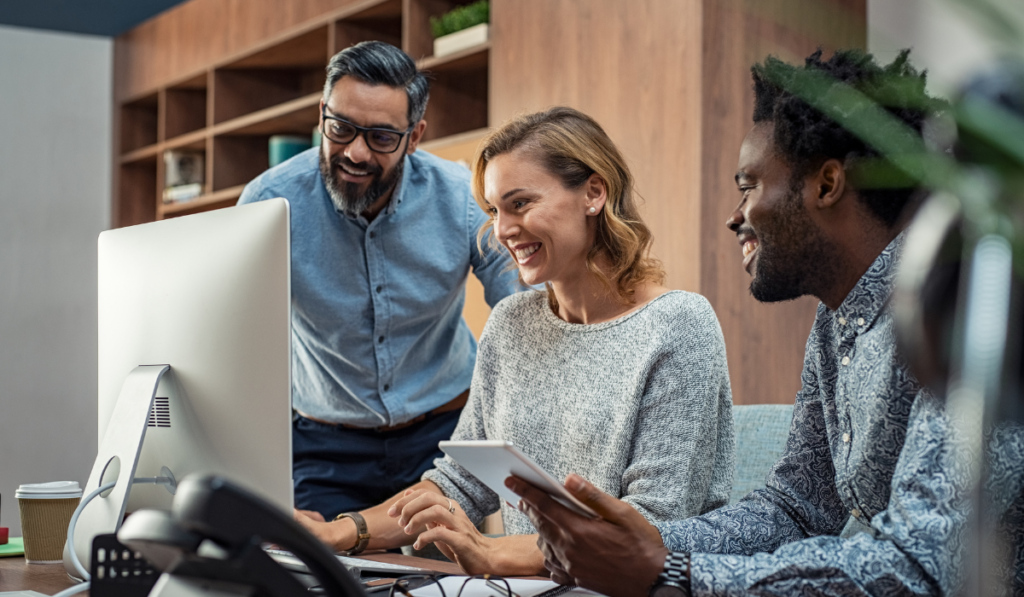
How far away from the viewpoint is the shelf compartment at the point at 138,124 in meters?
5.24

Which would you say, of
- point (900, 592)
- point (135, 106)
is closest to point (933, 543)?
point (900, 592)

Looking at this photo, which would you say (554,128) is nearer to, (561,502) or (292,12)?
(561,502)

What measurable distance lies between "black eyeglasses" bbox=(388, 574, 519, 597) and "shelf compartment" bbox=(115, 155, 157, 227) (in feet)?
14.4

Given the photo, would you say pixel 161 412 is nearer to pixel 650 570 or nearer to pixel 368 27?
pixel 650 570

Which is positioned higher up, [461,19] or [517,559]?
[461,19]

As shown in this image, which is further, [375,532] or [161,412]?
[375,532]

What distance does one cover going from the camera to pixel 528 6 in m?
3.07

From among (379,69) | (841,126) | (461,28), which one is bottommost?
(841,126)

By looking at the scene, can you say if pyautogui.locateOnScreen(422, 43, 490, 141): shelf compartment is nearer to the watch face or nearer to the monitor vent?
the monitor vent

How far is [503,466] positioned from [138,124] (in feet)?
16.1

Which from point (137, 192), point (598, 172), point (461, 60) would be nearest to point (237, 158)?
point (137, 192)

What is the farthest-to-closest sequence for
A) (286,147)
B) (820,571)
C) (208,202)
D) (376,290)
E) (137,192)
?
(137,192) → (208,202) → (286,147) → (376,290) → (820,571)

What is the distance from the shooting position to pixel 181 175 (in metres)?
4.81

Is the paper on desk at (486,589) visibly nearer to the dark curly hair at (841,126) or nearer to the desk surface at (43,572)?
the desk surface at (43,572)
